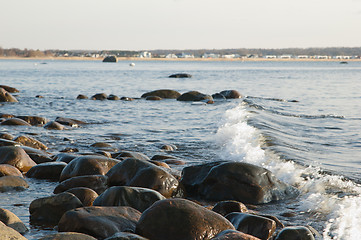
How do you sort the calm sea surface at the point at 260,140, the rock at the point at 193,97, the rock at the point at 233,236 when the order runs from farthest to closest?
the rock at the point at 193,97 → the calm sea surface at the point at 260,140 → the rock at the point at 233,236

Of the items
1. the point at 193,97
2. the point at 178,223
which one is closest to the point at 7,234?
the point at 178,223

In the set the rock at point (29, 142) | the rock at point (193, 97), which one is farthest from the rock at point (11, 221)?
the rock at point (193, 97)

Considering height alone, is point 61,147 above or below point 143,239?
below

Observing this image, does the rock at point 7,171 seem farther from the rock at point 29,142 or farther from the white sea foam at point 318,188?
the white sea foam at point 318,188

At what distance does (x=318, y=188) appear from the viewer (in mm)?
7441

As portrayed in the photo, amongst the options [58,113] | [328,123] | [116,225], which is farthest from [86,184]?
[58,113]

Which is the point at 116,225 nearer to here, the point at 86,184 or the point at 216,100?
the point at 86,184

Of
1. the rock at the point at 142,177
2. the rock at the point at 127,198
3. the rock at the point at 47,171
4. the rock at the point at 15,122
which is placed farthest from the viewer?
the rock at the point at 15,122

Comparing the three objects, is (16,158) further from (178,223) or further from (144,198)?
(178,223)

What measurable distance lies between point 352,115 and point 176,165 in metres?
11.3

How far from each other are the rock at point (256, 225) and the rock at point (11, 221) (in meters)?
2.38

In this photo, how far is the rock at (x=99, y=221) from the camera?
4.75 metres

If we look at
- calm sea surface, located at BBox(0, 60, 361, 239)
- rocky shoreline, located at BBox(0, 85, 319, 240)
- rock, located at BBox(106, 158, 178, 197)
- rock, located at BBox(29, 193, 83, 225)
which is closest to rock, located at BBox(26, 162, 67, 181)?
rocky shoreline, located at BBox(0, 85, 319, 240)

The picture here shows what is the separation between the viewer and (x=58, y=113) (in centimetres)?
1930
